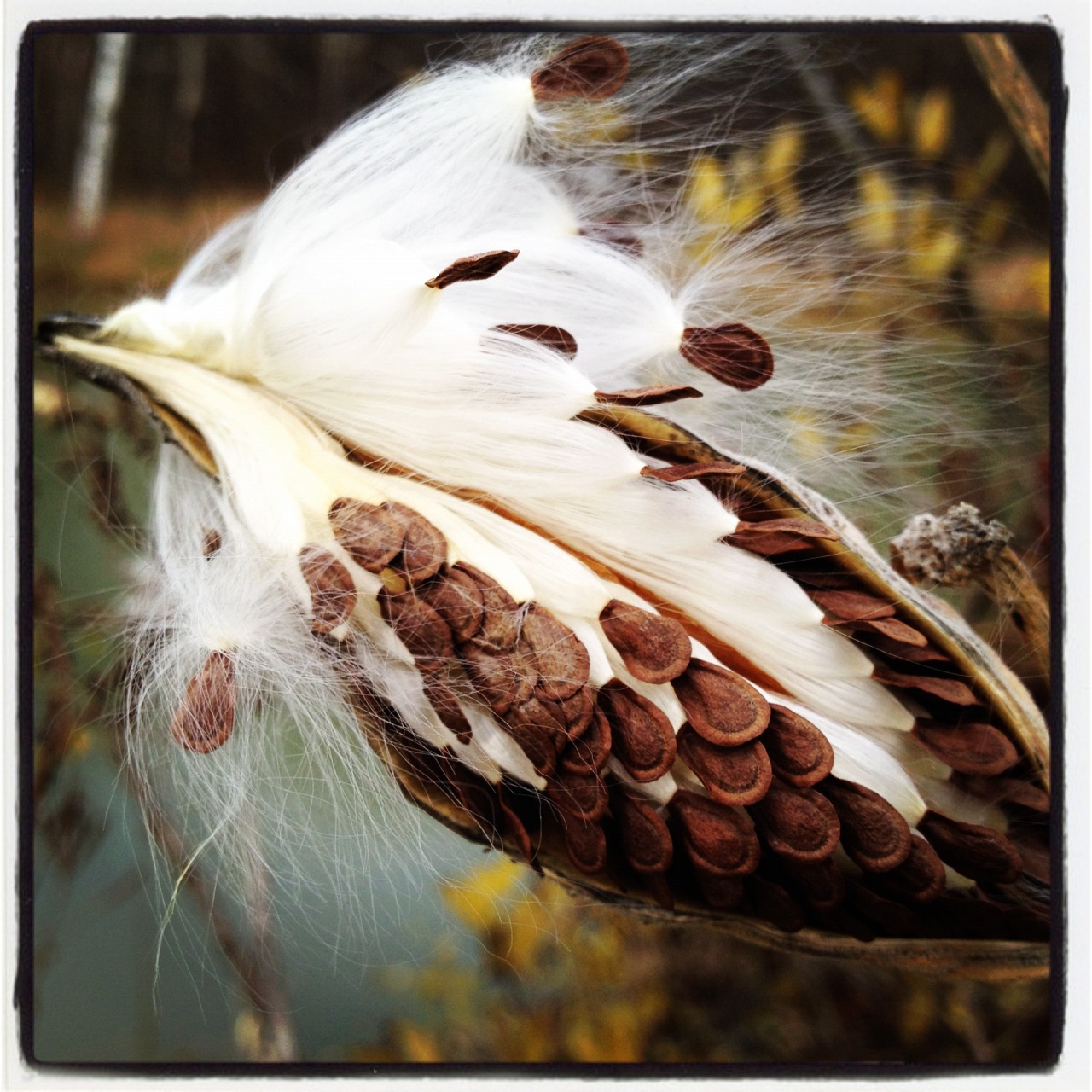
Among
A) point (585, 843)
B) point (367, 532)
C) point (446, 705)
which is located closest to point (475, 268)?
point (367, 532)

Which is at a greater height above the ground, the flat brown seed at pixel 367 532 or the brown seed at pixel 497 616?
the flat brown seed at pixel 367 532

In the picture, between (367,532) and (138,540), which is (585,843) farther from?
(138,540)

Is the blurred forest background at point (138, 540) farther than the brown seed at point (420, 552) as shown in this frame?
Yes

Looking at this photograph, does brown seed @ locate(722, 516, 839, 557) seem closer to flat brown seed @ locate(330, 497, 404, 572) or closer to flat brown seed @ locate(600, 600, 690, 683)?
flat brown seed @ locate(600, 600, 690, 683)

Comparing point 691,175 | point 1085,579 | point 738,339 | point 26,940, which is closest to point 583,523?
point 738,339

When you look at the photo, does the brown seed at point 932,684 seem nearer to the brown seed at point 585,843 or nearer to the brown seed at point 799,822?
the brown seed at point 799,822

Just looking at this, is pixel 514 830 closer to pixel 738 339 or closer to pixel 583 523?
pixel 583 523

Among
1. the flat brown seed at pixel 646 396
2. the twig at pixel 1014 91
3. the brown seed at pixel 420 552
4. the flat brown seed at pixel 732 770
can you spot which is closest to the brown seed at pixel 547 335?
the flat brown seed at pixel 646 396

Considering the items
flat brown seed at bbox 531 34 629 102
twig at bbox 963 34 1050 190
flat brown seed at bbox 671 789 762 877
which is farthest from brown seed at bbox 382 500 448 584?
twig at bbox 963 34 1050 190
